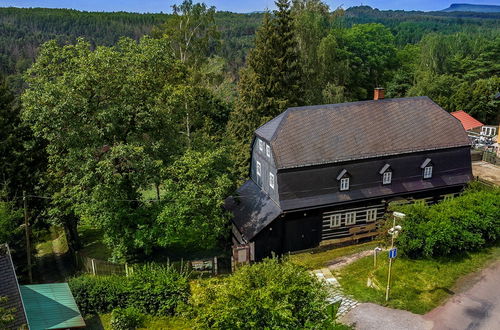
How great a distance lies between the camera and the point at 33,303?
21.5m

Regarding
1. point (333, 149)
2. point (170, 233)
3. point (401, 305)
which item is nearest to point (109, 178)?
point (170, 233)

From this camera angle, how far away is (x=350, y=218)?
30750 millimetres

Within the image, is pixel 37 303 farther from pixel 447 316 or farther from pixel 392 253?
pixel 447 316

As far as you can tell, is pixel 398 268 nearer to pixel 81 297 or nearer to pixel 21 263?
pixel 81 297

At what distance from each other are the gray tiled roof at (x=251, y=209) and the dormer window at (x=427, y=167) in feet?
38.2

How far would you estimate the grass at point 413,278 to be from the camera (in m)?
22.9

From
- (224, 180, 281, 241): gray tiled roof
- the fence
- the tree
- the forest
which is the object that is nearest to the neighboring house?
the forest

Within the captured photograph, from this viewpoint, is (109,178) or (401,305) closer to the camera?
(401,305)

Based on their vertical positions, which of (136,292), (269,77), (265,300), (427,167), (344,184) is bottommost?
(136,292)

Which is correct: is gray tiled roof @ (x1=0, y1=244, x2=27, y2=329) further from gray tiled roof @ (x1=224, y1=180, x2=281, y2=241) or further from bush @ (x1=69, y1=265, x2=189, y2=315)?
gray tiled roof @ (x1=224, y1=180, x2=281, y2=241)

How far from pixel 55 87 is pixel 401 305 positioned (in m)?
23.0

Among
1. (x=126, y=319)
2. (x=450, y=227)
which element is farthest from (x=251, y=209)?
(x=450, y=227)

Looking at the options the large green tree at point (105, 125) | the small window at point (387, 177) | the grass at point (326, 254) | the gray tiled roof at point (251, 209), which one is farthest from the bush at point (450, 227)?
the large green tree at point (105, 125)

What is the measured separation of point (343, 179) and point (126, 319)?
16770 mm
